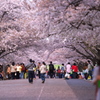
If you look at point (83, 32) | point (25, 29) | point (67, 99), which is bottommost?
point (67, 99)

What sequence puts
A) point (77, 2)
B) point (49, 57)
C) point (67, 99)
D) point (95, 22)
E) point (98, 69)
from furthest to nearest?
point (49, 57)
point (95, 22)
point (77, 2)
point (67, 99)
point (98, 69)

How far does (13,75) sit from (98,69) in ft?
99.1

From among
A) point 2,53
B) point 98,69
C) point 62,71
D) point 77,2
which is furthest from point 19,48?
point 98,69

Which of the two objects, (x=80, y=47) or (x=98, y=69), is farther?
(x=80, y=47)

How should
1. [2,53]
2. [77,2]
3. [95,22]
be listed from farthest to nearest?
[2,53]
[95,22]
[77,2]

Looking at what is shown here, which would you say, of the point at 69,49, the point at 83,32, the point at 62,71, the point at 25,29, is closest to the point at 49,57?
the point at 69,49

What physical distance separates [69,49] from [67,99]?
40.5 metres

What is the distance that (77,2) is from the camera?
19.7 m

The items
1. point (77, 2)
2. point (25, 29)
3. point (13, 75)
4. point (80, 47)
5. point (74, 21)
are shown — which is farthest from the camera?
point (80, 47)

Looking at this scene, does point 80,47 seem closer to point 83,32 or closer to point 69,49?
point 69,49

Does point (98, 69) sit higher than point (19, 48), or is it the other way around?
point (19, 48)

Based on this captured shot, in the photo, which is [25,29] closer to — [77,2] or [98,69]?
[77,2]

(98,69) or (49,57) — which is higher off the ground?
(49,57)

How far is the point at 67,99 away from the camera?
1404cm
